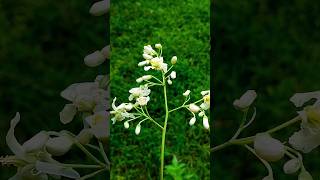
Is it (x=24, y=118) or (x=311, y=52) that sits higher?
(x=311, y=52)

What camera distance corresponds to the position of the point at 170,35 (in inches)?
34.1

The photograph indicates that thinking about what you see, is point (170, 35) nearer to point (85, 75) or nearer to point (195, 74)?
point (195, 74)

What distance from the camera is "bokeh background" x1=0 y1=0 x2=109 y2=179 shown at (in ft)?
4.93

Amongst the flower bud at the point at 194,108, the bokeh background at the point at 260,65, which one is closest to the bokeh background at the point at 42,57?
the bokeh background at the point at 260,65

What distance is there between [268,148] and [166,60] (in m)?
0.17

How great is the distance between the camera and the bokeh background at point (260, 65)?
1482 mm

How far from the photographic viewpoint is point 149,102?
2.86ft

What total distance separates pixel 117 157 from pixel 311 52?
2.60ft

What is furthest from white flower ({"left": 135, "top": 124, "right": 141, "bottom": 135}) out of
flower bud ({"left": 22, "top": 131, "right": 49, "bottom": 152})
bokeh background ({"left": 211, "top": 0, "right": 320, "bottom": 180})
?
bokeh background ({"left": 211, "top": 0, "right": 320, "bottom": 180})

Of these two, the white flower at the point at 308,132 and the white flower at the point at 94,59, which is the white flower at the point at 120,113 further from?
the white flower at the point at 308,132

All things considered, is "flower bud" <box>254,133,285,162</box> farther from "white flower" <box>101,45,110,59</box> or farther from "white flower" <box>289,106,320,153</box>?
"white flower" <box>101,45,110,59</box>

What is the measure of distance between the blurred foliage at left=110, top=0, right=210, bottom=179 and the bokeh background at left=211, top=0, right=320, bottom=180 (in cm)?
61

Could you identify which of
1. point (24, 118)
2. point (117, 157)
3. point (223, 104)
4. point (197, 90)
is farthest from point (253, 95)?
point (24, 118)

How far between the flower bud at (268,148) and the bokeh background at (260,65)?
0.64 metres
